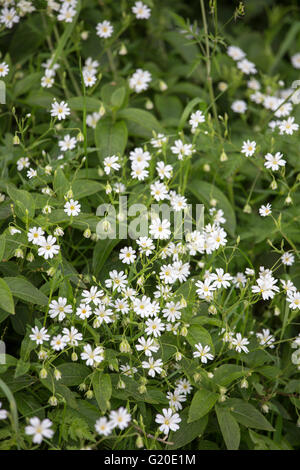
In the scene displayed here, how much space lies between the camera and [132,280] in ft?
6.39

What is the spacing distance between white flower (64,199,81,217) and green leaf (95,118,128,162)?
491 millimetres

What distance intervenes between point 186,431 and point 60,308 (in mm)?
639

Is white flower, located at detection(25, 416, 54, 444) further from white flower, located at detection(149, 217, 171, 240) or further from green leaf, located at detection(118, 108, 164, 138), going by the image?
green leaf, located at detection(118, 108, 164, 138)

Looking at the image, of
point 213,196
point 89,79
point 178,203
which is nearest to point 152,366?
point 178,203

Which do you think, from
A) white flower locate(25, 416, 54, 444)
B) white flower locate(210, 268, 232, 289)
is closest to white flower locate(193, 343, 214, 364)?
white flower locate(210, 268, 232, 289)

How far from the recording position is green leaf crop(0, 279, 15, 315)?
1.73 meters

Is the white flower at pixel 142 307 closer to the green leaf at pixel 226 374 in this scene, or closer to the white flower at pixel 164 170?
the green leaf at pixel 226 374

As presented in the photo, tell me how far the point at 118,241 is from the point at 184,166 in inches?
23.5

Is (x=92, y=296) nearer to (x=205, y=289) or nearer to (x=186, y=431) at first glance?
(x=205, y=289)

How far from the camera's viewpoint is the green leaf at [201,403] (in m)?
1.78

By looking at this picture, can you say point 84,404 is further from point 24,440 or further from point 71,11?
point 71,11

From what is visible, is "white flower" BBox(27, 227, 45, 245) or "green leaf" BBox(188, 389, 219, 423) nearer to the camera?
"green leaf" BBox(188, 389, 219, 423)

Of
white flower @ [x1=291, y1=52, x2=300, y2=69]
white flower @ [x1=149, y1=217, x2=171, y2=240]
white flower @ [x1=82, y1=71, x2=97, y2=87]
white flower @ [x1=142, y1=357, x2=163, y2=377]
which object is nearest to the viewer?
white flower @ [x1=142, y1=357, x2=163, y2=377]

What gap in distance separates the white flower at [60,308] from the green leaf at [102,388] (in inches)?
9.6
